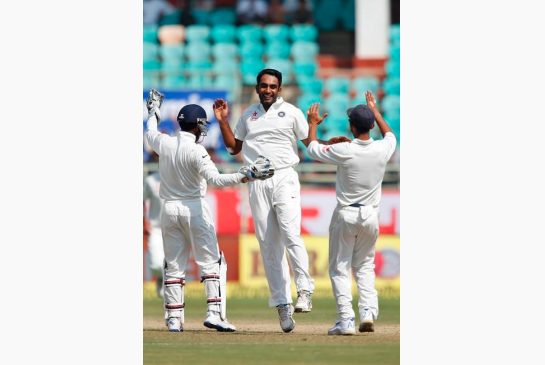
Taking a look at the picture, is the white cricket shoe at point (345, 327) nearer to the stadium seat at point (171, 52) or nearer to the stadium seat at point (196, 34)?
the stadium seat at point (171, 52)

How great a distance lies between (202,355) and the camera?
7.62 metres

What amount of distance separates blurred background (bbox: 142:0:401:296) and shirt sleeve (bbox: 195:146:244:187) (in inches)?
135

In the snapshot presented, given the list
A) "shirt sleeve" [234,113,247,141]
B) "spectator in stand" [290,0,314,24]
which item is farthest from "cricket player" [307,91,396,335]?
"spectator in stand" [290,0,314,24]

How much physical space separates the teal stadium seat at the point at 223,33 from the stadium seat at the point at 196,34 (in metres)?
0.21

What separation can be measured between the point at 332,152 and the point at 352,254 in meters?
0.76

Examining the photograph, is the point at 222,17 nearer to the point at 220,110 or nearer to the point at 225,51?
the point at 225,51

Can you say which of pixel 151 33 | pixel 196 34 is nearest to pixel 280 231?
pixel 151 33

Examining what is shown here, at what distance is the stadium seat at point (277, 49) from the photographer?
18.0 m

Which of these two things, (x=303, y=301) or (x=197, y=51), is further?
(x=197, y=51)

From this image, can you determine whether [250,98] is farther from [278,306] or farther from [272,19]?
[278,306]

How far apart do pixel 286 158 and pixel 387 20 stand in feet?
23.9

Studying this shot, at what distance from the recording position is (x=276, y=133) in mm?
8445

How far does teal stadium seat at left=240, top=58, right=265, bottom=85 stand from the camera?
16562 millimetres

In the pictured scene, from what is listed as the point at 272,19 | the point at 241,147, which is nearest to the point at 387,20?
the point at 272,19
